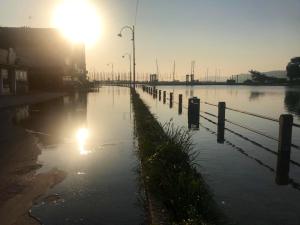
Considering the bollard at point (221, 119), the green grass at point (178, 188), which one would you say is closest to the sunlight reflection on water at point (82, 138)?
the green grass at point (178, 188)

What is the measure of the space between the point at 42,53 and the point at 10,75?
73.0 ft

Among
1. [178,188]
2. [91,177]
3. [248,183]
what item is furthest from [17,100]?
[178,188]

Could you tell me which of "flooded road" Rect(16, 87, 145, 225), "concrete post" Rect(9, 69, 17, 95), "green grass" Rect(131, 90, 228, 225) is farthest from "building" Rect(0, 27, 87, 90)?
"green grass" Rect(131, 90, 228, 225)

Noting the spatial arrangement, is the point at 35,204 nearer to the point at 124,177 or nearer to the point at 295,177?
the point at 124,177

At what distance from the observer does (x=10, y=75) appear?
46.2 metres

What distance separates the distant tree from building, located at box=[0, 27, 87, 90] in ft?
403

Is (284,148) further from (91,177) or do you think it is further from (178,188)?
(91,177)

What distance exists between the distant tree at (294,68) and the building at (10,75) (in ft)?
479

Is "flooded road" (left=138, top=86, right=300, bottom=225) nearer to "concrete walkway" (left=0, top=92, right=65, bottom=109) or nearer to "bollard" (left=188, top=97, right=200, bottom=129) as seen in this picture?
"bollard" (left=188, top=97, right=200, bottom=129)

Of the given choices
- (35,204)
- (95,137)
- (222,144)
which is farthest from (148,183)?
(95,137)

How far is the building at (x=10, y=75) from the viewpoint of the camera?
4354 centimetres

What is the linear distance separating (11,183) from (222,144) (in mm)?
8055

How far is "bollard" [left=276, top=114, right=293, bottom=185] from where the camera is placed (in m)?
8.44

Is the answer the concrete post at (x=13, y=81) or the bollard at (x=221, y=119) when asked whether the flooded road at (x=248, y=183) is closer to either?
the bollard at (x=221, y=119)
